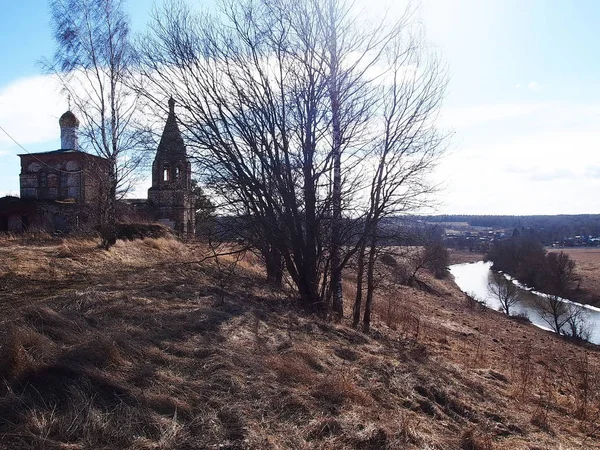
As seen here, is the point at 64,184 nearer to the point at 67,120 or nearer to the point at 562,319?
the point at 67,120

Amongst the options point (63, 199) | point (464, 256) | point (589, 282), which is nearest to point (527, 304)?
point (589, 282)

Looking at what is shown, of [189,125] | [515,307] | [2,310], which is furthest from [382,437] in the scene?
[515,307]

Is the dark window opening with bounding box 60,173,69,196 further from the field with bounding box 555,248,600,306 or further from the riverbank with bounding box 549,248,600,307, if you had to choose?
the field with bounding box 555,248,600,306

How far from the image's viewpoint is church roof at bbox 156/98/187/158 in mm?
10102

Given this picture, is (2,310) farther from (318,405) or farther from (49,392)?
(318,405)

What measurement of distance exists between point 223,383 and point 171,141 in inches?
274

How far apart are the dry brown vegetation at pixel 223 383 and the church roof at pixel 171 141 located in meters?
2.98

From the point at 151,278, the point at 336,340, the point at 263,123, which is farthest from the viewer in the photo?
the point at 263,123

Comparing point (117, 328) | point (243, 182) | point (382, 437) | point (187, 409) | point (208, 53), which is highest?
point (208, 53)

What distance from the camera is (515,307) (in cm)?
3391

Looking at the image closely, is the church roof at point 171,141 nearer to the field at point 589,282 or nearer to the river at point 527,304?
the river at point 527,304

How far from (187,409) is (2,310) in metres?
2.90

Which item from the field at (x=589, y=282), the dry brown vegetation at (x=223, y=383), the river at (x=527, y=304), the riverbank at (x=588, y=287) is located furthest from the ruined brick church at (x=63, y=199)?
the field at (x=589, y=282)

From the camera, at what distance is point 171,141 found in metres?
10.2
